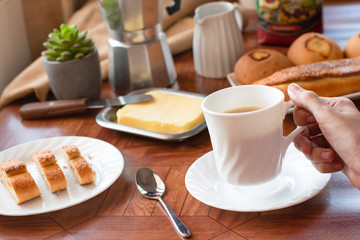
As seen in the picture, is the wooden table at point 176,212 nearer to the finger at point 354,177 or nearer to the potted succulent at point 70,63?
the finger at point 354,177

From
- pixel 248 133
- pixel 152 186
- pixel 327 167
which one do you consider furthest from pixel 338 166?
pixel 152 186

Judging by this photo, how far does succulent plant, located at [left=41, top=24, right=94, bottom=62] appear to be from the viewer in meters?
0.95

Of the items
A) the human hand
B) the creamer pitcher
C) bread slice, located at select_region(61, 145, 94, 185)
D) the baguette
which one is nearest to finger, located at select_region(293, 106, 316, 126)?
the human hand

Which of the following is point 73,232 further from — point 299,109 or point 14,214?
point 299,109

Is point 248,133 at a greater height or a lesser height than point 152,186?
greater

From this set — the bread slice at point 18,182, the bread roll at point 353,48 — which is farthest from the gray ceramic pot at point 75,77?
the bread roll at point 353,48

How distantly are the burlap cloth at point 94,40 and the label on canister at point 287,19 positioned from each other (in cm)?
19

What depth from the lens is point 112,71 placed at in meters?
1.06

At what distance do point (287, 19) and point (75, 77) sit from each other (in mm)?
520

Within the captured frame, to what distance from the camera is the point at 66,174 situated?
2.39 ft

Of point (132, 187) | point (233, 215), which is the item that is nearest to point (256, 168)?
point (233, 215)

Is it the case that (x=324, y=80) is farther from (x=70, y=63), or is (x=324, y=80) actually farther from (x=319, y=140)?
(x=70, y=63)

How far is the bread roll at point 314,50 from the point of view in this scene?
3.14 ft

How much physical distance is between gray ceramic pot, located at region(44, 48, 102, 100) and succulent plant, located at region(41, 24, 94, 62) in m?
0.02
